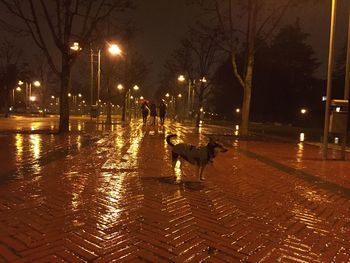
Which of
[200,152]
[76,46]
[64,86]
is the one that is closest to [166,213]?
[200,152]

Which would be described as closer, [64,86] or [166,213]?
[166,213]

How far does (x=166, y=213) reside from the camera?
249 inches

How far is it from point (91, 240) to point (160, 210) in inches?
63.4

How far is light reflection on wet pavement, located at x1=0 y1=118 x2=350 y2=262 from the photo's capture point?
189 inches

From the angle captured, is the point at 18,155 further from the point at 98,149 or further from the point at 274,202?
the point at 274,202

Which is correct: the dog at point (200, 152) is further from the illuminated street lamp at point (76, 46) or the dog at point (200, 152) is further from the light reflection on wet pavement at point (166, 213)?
the illuminated street lamp at point (76, 46)

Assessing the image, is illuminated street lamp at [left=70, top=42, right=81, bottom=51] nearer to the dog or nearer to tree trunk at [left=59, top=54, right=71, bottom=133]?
tree trunk at [left=59, top=54, right=71, bottom=133]

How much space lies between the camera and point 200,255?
468cm

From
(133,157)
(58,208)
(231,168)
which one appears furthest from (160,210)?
(133,157)

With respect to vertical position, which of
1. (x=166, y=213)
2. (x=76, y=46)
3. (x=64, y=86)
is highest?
(x=76, y=46)

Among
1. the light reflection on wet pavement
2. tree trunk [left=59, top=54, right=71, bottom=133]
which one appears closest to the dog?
the light reflection on wet pavement

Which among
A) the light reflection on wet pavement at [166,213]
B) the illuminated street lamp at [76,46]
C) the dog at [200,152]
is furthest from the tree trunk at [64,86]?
the dog at [200,152]

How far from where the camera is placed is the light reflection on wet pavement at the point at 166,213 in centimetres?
480

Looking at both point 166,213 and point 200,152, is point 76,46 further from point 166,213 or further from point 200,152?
point 166,213
